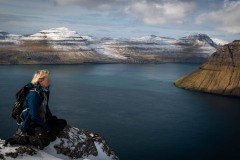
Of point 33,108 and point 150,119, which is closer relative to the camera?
point 33,108

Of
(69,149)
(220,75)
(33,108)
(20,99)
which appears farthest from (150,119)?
(220,75)

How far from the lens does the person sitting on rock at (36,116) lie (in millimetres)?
9898

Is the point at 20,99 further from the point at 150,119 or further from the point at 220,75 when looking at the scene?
the point at 220,75

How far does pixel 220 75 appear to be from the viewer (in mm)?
132625

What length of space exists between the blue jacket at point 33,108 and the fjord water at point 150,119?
36368mm

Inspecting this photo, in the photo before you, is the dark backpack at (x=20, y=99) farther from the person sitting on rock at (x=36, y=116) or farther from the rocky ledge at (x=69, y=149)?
the rocky ledge at (x=69, y=149)

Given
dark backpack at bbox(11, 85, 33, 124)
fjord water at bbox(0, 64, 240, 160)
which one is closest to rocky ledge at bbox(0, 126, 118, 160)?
dark backpack at bbox(11, 85, 33, 124)

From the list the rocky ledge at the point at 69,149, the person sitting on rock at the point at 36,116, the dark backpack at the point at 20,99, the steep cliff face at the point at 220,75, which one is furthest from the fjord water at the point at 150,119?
the dark backpack at the point at 20,99

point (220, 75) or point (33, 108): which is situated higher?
point (33, 108)

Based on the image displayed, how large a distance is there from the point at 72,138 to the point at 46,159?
2039mm

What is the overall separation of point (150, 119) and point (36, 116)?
6229cm

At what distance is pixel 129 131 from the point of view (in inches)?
2359

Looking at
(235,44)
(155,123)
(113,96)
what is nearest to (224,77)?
(235,44)

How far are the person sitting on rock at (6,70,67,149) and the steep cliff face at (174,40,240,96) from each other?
117m
